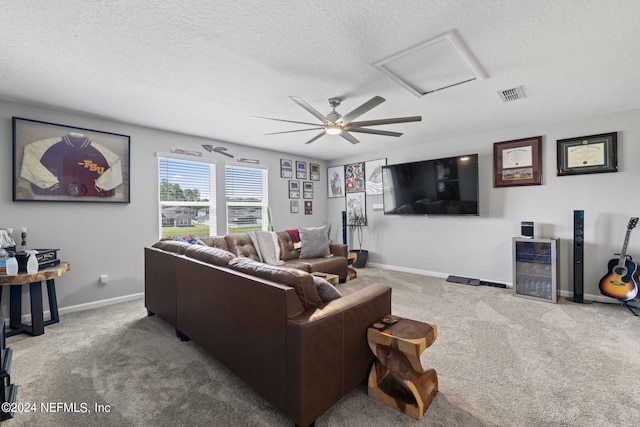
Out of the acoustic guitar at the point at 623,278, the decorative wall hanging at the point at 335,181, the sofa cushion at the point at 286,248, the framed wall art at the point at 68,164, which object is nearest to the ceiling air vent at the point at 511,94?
the acoustic guitar at the point at 623,278

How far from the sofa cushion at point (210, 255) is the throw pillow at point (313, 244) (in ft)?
7.22

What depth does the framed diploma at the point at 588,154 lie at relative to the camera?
3.38 metres

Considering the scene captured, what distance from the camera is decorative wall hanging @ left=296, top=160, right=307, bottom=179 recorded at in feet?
19.4

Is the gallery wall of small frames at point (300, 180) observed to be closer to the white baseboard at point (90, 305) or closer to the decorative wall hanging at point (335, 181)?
the decorative wall hanging at point (335, 181)

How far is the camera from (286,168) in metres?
5.70

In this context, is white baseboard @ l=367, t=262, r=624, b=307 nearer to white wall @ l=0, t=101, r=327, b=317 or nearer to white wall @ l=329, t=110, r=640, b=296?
white wall @ l=329, t=110, r=640, b=296

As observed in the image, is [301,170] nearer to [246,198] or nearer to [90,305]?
[246,198]

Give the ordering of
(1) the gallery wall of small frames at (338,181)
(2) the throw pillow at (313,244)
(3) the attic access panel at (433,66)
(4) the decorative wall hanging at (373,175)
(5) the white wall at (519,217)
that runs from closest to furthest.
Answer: (3) the attic access panel at (433,66)
(5) the white wall at (519,217)
(2) the throw pillow at (313,244)
(4) the decorative wall hanging at (373,175)
(1) the gallery wall of small frames at (338,181)

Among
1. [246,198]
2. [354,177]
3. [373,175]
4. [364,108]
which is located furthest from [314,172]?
[364,108]

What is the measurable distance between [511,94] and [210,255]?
3364mm

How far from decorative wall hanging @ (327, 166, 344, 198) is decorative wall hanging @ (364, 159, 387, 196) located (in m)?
0.68

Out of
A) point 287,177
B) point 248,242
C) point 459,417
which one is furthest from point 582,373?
point 287,177

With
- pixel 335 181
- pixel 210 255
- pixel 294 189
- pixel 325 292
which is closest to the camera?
pixel 325 292

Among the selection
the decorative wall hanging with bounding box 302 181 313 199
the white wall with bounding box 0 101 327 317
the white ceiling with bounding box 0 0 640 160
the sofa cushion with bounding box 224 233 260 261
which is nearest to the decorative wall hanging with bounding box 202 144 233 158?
the white wall with bounding box 0 101 327 317
